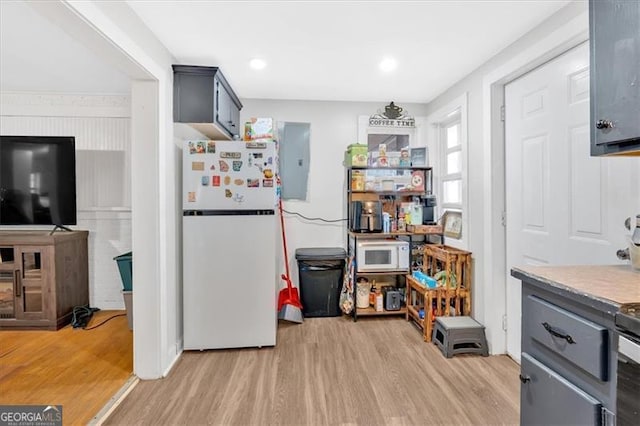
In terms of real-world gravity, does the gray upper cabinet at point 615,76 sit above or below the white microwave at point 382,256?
above

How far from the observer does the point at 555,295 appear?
110 centimetres

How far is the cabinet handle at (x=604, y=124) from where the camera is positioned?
118 cm

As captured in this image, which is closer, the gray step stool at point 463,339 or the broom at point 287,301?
the gray step stool at point 463,339

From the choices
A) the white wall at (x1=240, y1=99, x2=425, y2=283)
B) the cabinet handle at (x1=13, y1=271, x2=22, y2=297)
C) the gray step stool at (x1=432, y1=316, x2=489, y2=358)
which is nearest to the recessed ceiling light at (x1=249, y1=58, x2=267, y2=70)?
the white wall at (x1=240, y1=99, x2=425, y2=283)

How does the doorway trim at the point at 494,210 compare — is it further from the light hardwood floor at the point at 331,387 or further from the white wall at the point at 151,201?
the white wall at the point at 151,201

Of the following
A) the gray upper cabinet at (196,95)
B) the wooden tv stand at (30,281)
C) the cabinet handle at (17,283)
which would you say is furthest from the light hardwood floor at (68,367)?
the gray upper cabinet at (196,95)

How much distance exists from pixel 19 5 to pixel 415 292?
3627 mm

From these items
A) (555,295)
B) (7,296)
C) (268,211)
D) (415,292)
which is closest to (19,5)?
(268,211)

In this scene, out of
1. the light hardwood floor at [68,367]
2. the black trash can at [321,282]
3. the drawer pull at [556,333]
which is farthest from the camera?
the black trash can at [321,282]

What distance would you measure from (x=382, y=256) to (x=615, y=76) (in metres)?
2.33

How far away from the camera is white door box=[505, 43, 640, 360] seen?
5.43 feet

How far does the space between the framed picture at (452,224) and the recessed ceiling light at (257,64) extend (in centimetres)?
227

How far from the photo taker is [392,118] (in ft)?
11.9

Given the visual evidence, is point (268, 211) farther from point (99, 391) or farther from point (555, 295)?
point (555, 295)
